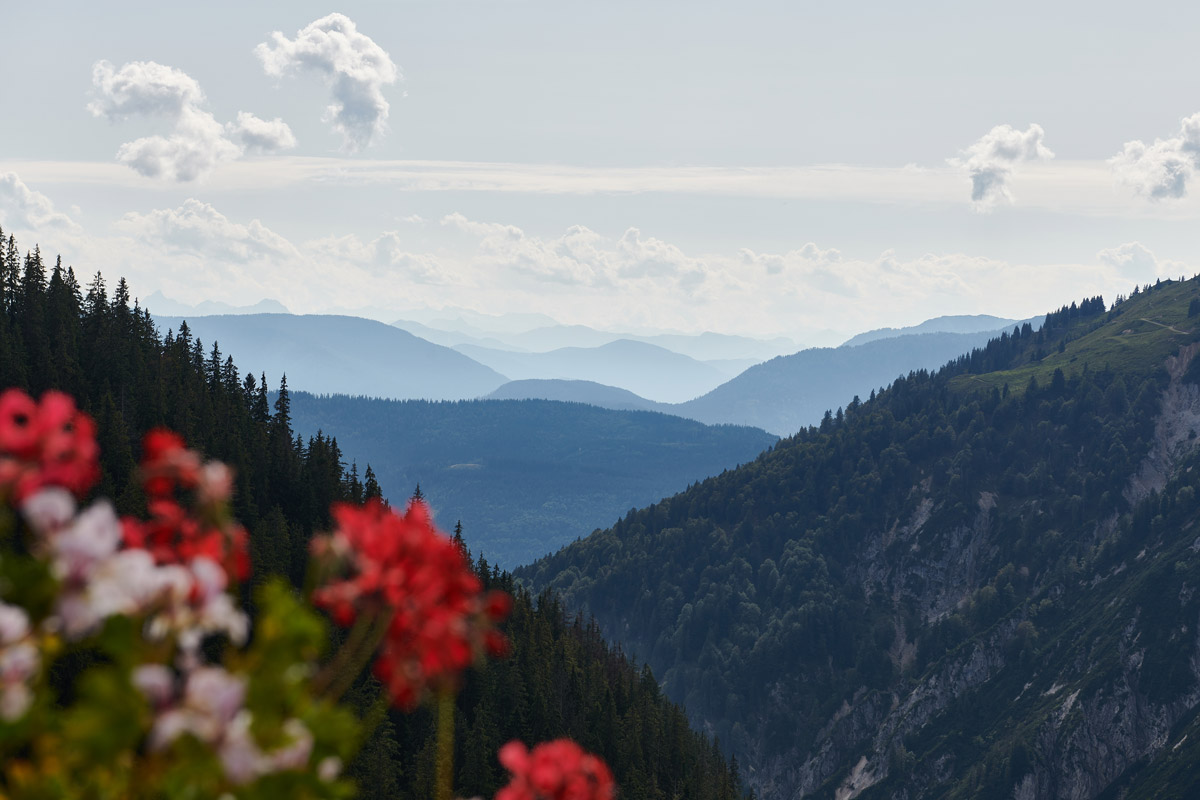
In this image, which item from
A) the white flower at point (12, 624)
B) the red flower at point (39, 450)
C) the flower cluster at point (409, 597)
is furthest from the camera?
the flower cluster at point (409, 597)

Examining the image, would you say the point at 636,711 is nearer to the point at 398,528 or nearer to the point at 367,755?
the point at 367,755

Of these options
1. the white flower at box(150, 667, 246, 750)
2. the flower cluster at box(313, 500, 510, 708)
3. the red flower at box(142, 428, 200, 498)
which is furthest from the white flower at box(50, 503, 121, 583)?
the flower cluster at box(313, 500, 510, 708)

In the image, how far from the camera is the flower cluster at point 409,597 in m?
6.65

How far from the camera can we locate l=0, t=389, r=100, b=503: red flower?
562 cm

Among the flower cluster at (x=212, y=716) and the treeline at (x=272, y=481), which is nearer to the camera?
the flower cluster at (x=212, y=716)

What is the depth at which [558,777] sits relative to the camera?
27.3 feet

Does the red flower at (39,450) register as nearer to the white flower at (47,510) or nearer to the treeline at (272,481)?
the white flower at (47,510)

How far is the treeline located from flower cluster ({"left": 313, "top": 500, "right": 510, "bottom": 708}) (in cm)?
12986

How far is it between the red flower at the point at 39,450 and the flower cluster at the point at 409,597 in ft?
5.02

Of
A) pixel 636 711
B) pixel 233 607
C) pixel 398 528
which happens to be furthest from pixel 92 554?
pixel 636 711

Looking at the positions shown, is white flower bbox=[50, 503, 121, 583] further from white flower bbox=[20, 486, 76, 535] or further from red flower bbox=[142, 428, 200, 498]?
red flower bbox=[142, 428, 200, 498]

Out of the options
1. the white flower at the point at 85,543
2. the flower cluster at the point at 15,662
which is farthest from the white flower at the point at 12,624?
the white flower at the point at 85,543

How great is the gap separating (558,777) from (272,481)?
185 metres

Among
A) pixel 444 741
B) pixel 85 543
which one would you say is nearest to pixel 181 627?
pixel 85 543
